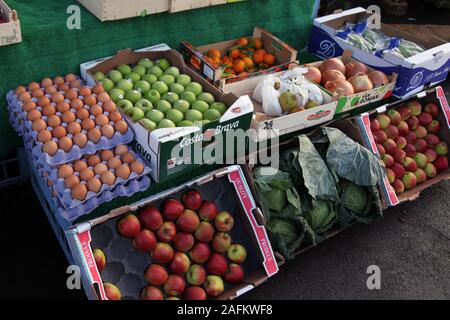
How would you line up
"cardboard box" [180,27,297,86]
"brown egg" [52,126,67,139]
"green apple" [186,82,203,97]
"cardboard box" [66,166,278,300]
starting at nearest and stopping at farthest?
"cardboard box" [66,166,278,300], "brown egg" [52,126,67,139], "green apple" [186,82,203,97], "cardboard box" [180,27,297,86]

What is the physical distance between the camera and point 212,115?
3.04m

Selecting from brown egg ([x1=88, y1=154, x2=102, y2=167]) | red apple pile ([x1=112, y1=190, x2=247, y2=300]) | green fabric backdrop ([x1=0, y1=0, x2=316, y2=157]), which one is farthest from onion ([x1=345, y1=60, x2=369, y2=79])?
brown egg ([x1=88, y1=154, x2=102, y2=167])

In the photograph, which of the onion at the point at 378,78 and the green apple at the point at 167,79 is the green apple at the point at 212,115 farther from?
the onion at the point at 378,78

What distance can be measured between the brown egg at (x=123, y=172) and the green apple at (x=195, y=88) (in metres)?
0.83

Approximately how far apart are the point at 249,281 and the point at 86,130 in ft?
4.32

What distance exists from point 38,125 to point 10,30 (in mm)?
567

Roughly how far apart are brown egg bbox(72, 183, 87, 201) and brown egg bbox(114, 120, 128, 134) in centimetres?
43

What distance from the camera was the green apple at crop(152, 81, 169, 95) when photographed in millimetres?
3209

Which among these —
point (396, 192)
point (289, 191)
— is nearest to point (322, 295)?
point (289, 191)

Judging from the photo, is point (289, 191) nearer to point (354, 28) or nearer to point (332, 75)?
point (332, 75)

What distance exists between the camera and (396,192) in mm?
3709

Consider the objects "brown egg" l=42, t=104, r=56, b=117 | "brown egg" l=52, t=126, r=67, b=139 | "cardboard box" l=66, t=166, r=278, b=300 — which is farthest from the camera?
"brown egg" l=42, t=104, r=56, b=117

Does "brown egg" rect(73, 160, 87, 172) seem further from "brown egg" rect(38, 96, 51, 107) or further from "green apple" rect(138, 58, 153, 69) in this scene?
"green apple" rect(138, 58, 153, 69)

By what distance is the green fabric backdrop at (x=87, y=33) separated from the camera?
2.95m
